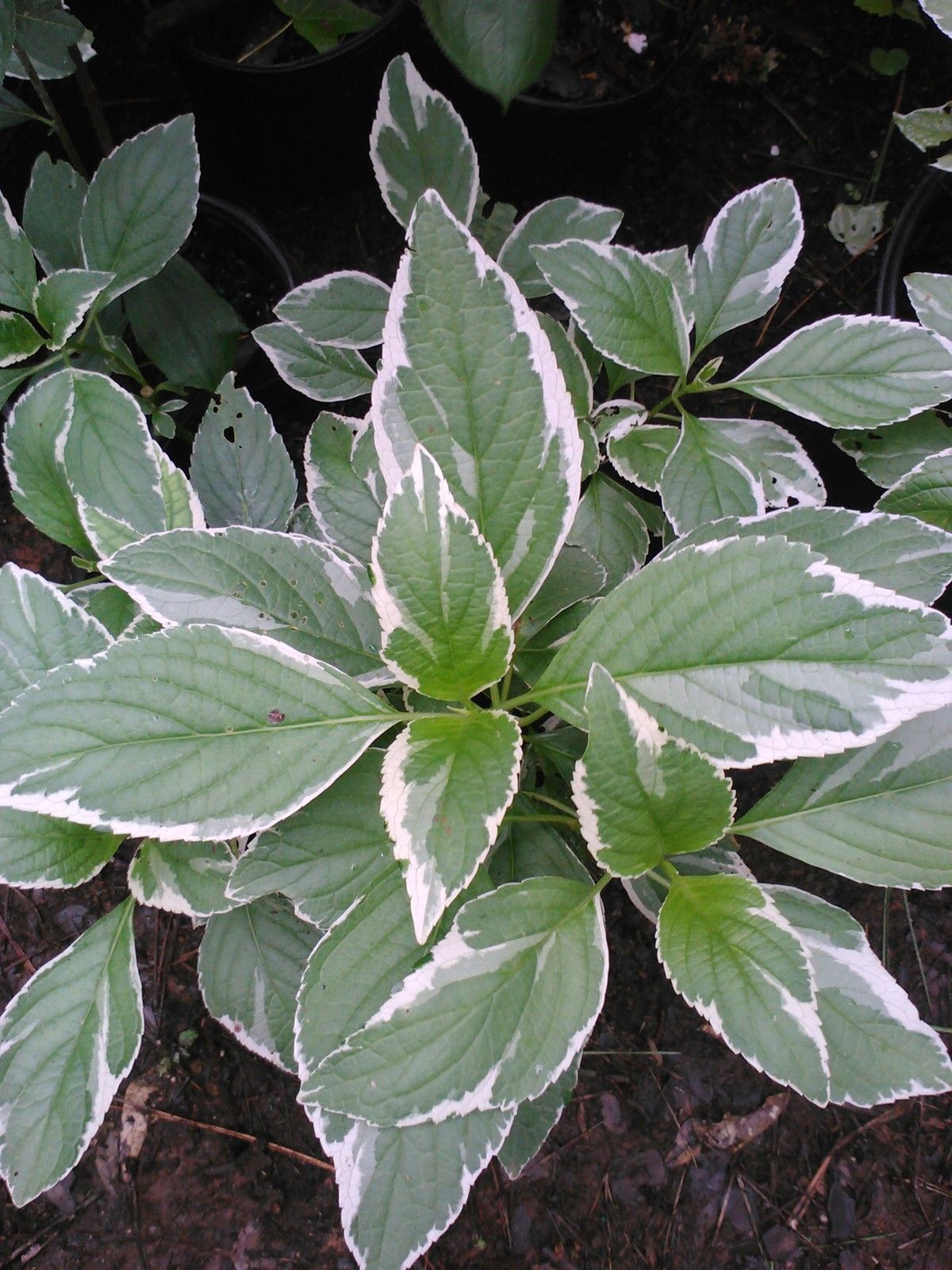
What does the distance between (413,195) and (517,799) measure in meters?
0.93

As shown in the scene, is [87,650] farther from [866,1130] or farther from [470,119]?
[866,1130]

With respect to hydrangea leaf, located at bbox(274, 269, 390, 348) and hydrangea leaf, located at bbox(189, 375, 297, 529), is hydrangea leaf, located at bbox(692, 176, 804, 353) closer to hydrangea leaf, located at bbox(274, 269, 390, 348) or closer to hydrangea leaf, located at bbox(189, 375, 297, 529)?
hydrangea leaf, located at bbox(274, 269, 390, 348)

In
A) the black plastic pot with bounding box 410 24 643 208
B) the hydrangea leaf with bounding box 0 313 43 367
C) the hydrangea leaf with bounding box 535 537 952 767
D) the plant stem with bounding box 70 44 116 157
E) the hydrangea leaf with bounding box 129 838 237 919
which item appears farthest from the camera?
the black plastic pot with bounding box 410 24 643 208

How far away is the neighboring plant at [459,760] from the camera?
76 cm

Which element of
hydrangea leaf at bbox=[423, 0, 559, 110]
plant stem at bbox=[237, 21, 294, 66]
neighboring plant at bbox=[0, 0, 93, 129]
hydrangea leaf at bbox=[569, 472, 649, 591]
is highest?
neighboring plant at bbox=[0, 0, 93, 129]

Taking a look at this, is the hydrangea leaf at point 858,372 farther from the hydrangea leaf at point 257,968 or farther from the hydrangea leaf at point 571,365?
the hydrangea leaf at point 257,968

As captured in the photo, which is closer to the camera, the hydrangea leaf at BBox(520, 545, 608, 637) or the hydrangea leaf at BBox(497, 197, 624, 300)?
the hydrangea leaf at BBox(520, 545, 608, 637)

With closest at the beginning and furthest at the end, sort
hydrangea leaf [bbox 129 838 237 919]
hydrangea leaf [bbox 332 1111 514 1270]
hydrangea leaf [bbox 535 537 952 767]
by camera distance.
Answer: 1. hydrangea leaf [bbox 535 537 952 767]
2. hydrangea leaf [bbox 332 1111 514 1270]
3. hydrangea leaf [bbox 129 838 237 919]

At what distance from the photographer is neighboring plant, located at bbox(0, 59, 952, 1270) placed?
76 cm

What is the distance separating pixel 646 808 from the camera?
0.79 meters

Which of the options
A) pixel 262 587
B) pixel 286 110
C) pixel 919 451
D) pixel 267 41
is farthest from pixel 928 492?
pixel 267 41

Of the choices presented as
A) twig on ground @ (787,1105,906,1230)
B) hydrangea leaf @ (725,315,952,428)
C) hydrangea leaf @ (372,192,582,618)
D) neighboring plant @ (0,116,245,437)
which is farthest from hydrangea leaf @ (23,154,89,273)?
twig on ground @ (787,1105,906,1230)

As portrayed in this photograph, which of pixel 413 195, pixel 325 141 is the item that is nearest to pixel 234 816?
pixel 413 195

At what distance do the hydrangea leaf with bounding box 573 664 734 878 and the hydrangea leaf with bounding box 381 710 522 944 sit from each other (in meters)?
0.08
